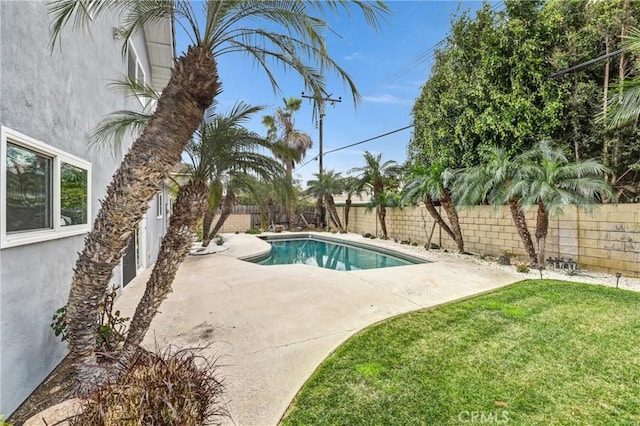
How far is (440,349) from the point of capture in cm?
408

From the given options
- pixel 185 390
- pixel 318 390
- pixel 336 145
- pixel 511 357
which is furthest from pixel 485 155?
pixel 336 145

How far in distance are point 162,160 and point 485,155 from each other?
11309 millimetres

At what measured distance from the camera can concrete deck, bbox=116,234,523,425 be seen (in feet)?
11.2

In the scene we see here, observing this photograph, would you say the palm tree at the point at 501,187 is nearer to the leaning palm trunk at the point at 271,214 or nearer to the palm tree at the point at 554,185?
the palm tree at the point at 554,185

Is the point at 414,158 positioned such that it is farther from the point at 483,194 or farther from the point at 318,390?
the point at 318,390

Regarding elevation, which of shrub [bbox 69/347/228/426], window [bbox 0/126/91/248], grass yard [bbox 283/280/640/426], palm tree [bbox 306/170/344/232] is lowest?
grass yard [bbox 283/280/640/426]

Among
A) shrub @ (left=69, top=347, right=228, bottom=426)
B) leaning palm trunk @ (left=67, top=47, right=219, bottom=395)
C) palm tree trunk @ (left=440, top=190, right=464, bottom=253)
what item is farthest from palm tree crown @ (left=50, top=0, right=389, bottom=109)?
palm tree trunk @ (left=440, top=190, right=464, bottom=253)

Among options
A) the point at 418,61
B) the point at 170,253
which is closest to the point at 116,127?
the point at 170,253

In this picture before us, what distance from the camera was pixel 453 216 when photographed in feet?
40.0

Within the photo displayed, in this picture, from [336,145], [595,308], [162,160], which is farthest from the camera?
[336,145]

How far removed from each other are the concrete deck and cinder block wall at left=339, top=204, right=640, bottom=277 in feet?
7.74

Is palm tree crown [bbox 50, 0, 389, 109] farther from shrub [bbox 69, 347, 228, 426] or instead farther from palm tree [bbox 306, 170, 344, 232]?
palm tree [bbox 306, 170, 344, 232]

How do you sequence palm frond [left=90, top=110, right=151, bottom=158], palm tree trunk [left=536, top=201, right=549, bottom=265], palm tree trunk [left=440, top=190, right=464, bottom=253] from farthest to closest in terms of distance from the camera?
palm tree trunk [left=440, top=190, right=464, bottom=253] < palm tree trunk [left=536, top=201, right=549, bottom=265] < palm frond [left=90, top=110, right=151, bottom=158]

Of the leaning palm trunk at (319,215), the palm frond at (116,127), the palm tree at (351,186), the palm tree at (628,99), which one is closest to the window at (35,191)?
the palm frond at (116,127)
